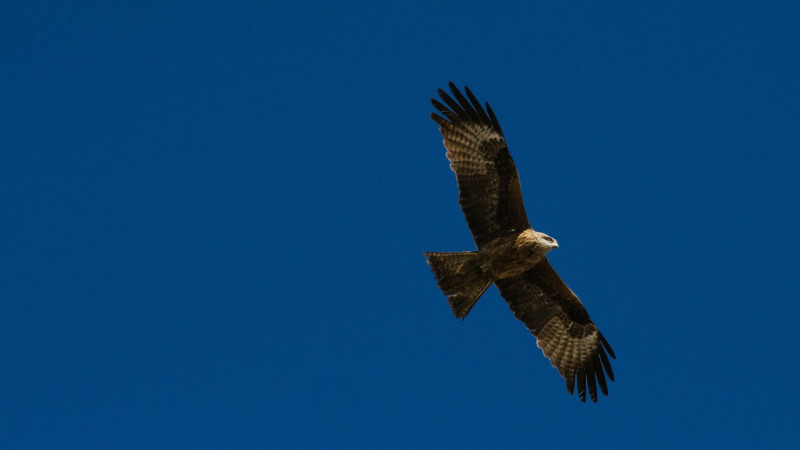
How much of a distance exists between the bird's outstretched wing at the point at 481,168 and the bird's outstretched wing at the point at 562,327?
4.01 ft

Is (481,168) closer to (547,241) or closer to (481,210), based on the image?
(481,210)

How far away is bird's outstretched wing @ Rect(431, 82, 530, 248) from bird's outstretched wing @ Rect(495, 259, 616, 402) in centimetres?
122

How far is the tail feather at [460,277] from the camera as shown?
1136cm

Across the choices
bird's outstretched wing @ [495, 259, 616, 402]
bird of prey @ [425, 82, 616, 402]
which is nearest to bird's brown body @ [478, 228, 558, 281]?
bird of prey @ [425, 82, 616, 402]

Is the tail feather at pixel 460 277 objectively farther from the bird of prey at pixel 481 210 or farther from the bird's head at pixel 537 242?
the bird's head at pixel 537 242

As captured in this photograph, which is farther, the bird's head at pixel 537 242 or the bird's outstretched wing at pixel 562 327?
the bird's outstretched wing at pixel 562 327

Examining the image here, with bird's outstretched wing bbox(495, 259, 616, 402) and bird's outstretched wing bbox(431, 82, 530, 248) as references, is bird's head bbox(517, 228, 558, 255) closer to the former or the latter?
bird's outstretched wing bbox(431, 82, 530, 248)

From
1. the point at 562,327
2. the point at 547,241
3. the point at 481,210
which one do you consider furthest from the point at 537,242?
the point at 562,327

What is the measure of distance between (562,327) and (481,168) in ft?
9.70

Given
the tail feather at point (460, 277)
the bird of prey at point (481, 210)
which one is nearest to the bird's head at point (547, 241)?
the bird of prey at point (481, 210)

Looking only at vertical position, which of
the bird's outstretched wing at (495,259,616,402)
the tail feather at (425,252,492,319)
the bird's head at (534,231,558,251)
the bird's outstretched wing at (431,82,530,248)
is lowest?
the bird's outstretched wing at (495,259,616,402)

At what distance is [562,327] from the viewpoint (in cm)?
1272

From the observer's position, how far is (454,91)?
11.4m

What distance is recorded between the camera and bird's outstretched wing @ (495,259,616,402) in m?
12.4
